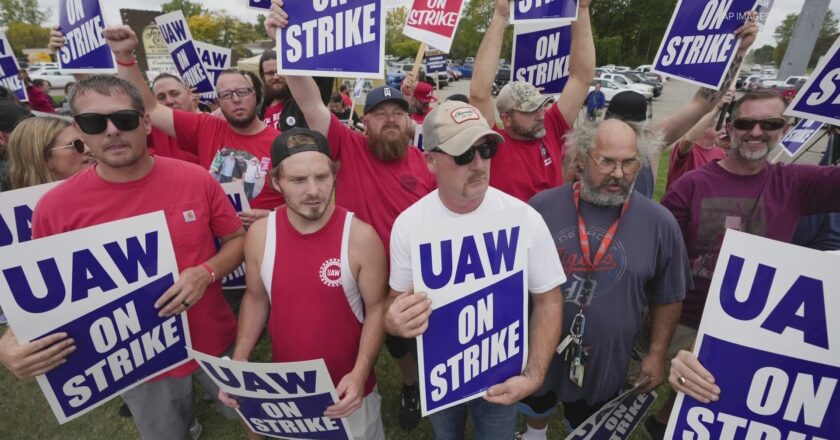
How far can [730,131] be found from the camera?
104 inches

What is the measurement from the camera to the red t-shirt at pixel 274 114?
183 inches

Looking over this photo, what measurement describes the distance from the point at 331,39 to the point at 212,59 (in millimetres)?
4693

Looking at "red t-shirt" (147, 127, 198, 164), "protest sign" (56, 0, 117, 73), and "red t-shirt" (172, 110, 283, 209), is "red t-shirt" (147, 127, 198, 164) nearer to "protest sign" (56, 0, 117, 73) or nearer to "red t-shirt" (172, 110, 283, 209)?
"red t-shirt" (172, 110, 283, 209)

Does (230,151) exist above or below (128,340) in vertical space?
above

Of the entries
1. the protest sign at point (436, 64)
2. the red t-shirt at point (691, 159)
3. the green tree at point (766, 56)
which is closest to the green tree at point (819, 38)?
the green tree at point (766, 56)

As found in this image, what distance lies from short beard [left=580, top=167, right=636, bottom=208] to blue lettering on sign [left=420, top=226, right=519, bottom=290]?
2.21 ft

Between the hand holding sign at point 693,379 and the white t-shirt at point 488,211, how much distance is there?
56cm

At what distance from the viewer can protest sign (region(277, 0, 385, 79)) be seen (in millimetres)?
2342

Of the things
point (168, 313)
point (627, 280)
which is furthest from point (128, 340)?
point (627, 280)

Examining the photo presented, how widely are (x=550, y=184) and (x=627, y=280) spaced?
1274mm

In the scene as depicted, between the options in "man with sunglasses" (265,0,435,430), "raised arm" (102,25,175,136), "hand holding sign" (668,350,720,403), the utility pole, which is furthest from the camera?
the utility pole

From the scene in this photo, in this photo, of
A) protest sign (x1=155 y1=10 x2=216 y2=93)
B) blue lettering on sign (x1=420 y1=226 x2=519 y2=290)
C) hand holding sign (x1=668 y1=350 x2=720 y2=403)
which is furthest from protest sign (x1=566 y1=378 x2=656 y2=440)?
protest sign (x1=155 y1=10 x2=216 y2=93)

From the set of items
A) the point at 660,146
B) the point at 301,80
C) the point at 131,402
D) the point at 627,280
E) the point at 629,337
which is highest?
the point at 301,80

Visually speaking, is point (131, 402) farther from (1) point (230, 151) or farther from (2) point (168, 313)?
(1) point (230, 151)
